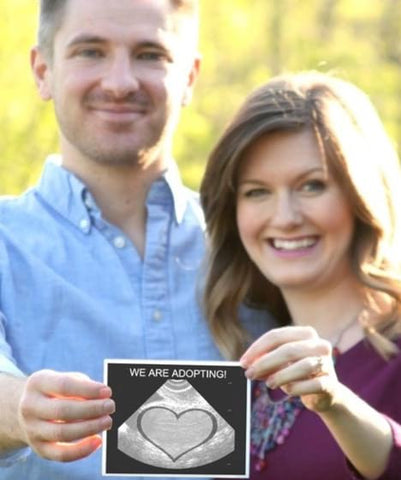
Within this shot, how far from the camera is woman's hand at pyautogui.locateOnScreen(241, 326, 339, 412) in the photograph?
3.87 meters

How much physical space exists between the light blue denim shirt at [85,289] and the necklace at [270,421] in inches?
11.2

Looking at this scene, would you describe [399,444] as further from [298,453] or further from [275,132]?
[275,132]

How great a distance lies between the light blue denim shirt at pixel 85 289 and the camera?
4750mm

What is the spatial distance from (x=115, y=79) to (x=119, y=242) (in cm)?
56

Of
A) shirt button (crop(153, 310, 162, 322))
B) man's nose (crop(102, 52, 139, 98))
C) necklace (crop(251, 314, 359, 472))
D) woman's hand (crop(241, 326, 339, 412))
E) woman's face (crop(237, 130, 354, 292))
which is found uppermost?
man's nose (crop(102, 52, 139, 98))

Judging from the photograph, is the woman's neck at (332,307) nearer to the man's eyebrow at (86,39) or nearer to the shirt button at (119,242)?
the shirt button at (119,242)

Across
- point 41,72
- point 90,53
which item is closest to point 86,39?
point 90,53

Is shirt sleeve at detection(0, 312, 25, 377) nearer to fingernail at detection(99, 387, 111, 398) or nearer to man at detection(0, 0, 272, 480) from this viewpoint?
man at detection(0, 0, 272, 480)

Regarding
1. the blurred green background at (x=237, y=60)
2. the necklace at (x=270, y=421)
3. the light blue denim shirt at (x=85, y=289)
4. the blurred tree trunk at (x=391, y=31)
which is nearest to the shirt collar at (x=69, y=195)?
the light blue denim shirt at (x=85, y=289)

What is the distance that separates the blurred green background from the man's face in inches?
161

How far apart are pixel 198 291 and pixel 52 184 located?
24.4 inches

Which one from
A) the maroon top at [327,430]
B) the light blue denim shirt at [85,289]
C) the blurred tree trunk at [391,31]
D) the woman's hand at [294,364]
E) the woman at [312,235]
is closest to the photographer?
the woman's hand at [294,364]

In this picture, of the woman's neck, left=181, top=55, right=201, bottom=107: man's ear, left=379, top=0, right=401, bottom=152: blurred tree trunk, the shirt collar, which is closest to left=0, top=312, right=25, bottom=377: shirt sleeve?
the shirt collar

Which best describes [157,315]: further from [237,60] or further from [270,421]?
[237,60]
